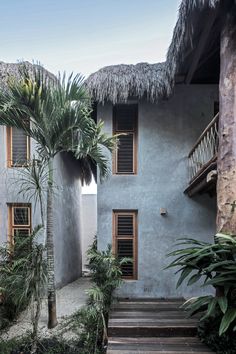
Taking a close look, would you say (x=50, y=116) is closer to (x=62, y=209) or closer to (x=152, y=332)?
(x=62, y=209)

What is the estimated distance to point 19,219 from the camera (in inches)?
265

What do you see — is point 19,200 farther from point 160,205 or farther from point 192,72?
point 192,72

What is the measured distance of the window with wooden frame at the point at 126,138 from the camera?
694 centimetres

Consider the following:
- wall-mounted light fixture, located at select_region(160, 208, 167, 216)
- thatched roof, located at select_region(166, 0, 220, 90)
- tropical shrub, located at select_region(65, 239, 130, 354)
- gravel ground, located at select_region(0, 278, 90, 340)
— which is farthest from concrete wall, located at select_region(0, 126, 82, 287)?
thatched roof, located at select_region(166, 0, 220, 90)

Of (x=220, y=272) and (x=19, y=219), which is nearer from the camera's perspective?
(x=220, y=272)

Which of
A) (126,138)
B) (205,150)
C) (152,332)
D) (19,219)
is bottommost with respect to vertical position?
(152,332)

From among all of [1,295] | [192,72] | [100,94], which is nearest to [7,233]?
[1,295]

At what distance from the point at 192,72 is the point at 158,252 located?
4.04 m

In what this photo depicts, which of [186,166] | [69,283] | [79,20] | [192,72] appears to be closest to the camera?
[192,72]

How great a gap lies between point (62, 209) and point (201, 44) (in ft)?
16.4

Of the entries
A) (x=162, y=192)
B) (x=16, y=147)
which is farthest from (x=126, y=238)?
(x=16, y=147)

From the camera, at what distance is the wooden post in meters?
4.49

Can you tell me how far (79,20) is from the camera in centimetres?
862

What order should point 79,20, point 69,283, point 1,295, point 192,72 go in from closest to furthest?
1. point 1,295
2. point 192,72
3. point 69,283
4. point 79,20
